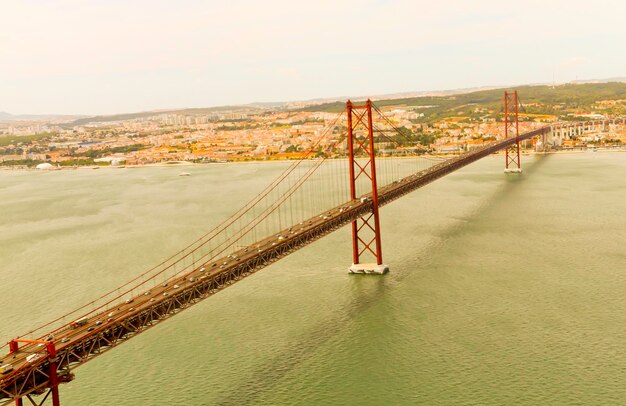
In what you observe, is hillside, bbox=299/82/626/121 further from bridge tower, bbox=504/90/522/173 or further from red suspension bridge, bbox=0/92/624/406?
red suspension bridge, bbox=0/92/624/406

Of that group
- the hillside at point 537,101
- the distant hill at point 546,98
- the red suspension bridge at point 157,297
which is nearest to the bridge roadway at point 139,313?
the red suspension bridge at point 157,297

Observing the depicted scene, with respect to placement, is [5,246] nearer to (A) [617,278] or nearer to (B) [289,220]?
(B) [289,220]

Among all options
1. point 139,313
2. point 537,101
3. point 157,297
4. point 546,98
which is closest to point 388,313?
point 157,297

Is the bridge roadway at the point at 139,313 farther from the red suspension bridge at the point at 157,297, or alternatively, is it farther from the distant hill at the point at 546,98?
the distant hill at the point at 546,98

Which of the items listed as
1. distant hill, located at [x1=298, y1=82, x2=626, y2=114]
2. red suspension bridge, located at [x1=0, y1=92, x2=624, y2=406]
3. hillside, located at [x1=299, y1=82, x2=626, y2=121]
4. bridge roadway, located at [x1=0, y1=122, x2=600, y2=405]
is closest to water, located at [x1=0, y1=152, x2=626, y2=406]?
red suspension bridge, located at [x1=0, y1=92, x2=624, y2=406]

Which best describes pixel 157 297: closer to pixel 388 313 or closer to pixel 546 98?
pixel 388 313

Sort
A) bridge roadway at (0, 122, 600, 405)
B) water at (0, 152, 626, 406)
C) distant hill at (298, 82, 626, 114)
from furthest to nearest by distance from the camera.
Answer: distant hill at (298, 82, 626, 114)
water at (0, 152, 626, 406)
bridge roadway at (0, 122, 600, 405)

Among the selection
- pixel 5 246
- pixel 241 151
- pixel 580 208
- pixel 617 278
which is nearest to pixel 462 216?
pixel 580 208
